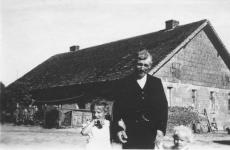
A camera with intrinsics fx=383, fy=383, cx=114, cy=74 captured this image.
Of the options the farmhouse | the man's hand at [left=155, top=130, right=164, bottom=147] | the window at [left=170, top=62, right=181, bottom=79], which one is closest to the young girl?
the man's hand at [left=155, top=130, right=164, bottom=147]

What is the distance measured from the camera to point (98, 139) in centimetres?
504

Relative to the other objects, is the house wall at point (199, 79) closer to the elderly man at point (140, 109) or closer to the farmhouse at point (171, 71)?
the farmhouse at point (171, 71)

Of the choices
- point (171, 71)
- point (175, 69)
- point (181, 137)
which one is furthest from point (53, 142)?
point (175, 69)

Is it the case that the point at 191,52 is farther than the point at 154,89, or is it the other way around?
the point at 191,52

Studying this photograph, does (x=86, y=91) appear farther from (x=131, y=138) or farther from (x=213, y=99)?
(x=131, y=138)

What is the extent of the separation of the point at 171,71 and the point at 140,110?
10871 millimetres

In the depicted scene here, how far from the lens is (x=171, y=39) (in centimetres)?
1678

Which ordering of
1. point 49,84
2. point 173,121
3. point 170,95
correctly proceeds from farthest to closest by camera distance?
point 49,84 → point 170,95 → point 173,121

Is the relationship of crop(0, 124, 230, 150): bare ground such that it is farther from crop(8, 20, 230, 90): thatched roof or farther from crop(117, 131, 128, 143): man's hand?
crop(8, 20, 230, 90): thatched roof

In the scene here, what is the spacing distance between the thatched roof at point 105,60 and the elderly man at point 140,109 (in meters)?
9.62

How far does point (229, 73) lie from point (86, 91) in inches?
274

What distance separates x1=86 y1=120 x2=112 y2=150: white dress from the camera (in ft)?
16.5

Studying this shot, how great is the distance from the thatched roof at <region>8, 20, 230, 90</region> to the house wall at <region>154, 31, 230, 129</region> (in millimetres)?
573

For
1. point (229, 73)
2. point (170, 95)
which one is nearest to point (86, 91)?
point (170, 95)
